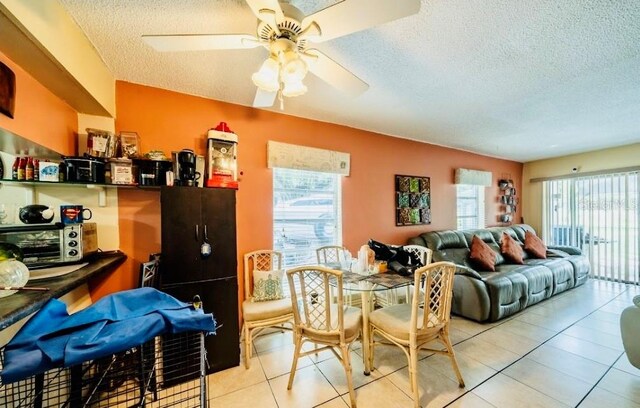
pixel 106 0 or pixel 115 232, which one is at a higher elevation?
pixel 106 0

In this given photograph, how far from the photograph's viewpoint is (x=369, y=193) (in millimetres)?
3574

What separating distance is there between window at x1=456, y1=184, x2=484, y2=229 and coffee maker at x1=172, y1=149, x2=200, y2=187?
4.44 m

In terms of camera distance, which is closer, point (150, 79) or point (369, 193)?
point (150, 79)

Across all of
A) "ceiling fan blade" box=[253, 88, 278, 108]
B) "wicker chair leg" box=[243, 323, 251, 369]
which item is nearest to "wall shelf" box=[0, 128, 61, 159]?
"ceiling fan blade" box=[253, 88, 278, 108]

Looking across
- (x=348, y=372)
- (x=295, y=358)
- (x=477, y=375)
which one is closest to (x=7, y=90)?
(x=295, y=358)

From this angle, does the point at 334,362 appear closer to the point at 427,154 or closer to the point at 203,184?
the point at 203,184

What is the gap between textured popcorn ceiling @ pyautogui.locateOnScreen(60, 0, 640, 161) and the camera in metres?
1.45

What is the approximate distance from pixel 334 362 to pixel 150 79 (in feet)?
9.82

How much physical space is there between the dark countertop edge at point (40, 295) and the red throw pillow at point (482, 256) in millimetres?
4370

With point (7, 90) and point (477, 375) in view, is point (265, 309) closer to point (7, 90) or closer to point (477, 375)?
point (477, 375)

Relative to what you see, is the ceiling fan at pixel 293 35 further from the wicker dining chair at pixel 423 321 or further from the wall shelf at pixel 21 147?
the wicker dining chair at pixel 423 321

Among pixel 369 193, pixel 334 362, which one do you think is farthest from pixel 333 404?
pixel 369 193

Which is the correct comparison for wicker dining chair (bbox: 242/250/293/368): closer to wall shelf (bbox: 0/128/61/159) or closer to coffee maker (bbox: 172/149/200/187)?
coffee maker (bbox: 172/149/200/187)

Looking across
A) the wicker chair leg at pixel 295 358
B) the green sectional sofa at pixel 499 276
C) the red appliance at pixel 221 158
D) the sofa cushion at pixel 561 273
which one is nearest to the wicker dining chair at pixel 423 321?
the wicker chair leg at pixel 295 358
